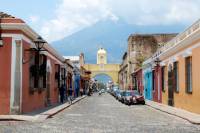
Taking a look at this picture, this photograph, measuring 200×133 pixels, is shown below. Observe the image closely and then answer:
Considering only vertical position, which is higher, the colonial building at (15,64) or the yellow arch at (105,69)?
the yellow arch at (105,69)

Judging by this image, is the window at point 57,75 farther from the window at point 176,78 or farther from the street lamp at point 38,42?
the street lamp at point 38,42

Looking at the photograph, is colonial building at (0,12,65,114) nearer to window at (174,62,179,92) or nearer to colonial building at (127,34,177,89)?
window at (174,62,179,92)

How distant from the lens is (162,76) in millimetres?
39625

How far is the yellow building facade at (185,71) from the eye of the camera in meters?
25.0

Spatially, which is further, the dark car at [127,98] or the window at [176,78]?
the dark car at [127,98]

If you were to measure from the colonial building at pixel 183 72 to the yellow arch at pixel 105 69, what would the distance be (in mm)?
86627

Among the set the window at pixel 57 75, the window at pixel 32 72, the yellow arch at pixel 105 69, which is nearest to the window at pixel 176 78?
the window at pixel 32 72

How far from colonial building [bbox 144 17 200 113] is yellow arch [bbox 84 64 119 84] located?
284 feet

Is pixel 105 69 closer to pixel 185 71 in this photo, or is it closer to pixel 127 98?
pixel 127 98

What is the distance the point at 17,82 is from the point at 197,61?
30.3 feet

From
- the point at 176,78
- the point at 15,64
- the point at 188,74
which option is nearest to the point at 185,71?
the point at 188,74

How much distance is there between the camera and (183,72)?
29.1 metres

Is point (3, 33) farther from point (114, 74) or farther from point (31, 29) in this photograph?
point (114, 74)

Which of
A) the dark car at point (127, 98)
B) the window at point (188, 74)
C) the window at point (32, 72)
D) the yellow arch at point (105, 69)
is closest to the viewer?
the window at point (32, 72)
